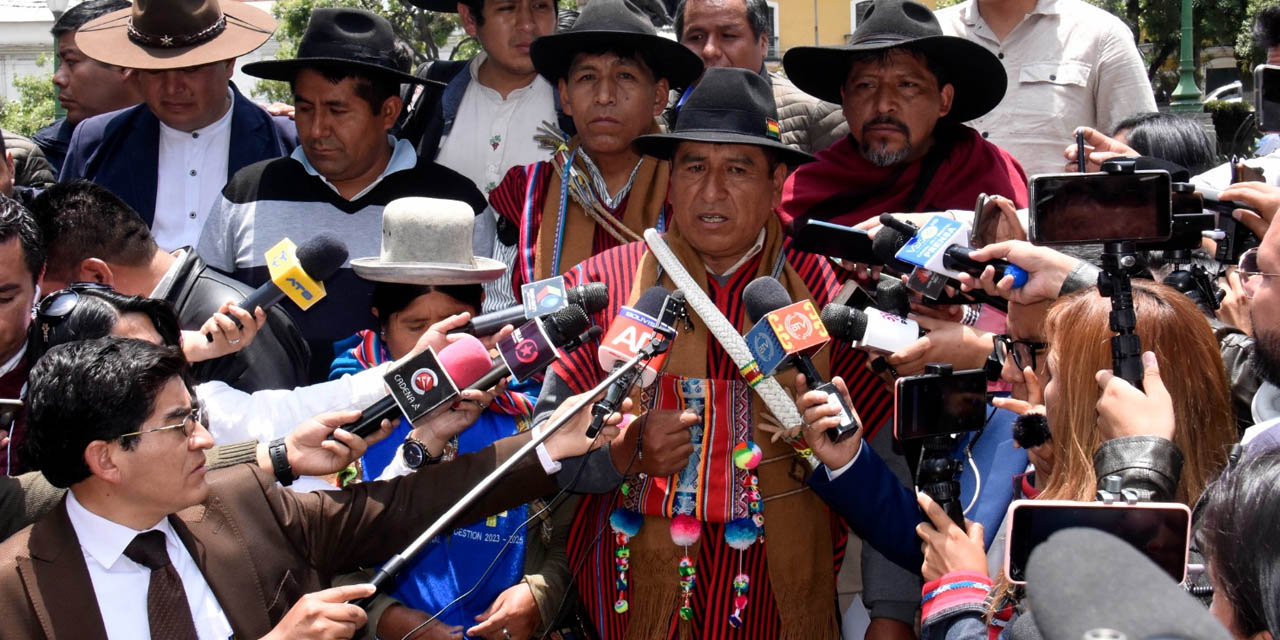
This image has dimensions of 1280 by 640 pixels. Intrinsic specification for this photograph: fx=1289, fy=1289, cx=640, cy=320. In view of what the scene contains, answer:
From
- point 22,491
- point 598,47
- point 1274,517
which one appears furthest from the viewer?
point 598,47

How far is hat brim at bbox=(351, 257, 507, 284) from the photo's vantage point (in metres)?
4.23

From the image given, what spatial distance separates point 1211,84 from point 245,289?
1409 inches

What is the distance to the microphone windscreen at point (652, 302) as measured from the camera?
12.0 feet

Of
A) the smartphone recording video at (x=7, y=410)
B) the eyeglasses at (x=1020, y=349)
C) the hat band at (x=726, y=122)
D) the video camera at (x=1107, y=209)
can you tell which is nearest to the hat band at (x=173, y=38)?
the smartphone recording video at (x=7, y=410)

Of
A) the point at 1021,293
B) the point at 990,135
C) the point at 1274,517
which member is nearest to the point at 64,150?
the point at 990,135

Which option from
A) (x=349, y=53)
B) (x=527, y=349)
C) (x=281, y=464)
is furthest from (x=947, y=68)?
(x=281, y=464)

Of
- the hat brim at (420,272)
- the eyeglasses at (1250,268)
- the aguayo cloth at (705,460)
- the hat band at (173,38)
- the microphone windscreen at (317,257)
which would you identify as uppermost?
the hat band at (173,38)

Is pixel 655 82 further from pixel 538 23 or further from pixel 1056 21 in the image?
pixel 1056 21

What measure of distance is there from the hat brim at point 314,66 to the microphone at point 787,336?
6.83 ft

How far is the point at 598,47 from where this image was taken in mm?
4812

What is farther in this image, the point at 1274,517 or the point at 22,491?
the point at 22,491

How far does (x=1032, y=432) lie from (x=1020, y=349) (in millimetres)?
503

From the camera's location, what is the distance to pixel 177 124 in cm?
552

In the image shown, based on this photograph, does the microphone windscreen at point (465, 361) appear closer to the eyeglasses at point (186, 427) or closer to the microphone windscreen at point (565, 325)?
the microphone windscreen at point (565, 325)
